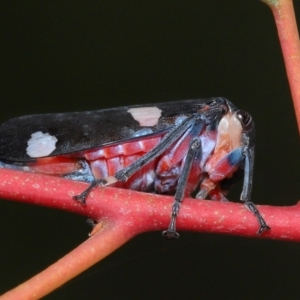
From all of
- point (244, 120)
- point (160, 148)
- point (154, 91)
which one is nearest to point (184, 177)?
point (160, 148)

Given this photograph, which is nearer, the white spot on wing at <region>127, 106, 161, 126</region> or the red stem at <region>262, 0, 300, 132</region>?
the red stem at <region>262, 0, 300, 132</region>

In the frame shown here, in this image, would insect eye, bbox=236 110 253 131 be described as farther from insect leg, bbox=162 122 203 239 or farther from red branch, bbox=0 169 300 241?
red branch, bbox=0 169 300 241

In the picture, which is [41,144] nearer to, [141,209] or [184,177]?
[184,177]

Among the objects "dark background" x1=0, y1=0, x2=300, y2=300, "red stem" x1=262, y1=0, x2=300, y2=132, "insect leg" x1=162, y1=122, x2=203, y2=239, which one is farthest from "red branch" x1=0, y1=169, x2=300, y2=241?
"dark background" x1=0, y1=0, x2=300, y2=300

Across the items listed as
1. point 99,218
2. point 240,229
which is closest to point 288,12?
point 240,229

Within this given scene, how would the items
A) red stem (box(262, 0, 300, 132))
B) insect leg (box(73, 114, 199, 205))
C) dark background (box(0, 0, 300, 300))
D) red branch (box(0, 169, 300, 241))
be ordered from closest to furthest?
red branch (box(0, 169, 300, 241)) < red stem (box(262, 0, 300, 132)) < insect leg (box(73, 114, 199, 205)) < dark background (box(0, 0, 300, 300))

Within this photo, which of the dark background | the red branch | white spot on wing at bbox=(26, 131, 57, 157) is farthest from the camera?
the dark background

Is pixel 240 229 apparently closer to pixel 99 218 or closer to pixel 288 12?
pixel 99 218
